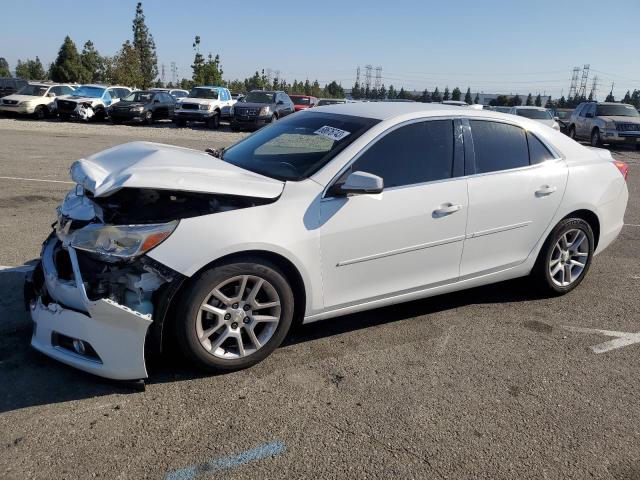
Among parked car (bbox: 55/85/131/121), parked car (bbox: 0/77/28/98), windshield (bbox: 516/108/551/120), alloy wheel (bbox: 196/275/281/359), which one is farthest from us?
parked car (bbox: 0/77/28/98)

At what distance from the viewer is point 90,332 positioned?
300cm

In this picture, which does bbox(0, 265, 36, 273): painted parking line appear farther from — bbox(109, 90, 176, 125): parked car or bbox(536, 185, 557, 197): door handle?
bbox(109, 90, 176, 125): parked car

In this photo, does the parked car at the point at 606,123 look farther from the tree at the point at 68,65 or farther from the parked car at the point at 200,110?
the tree at the point at 68,65

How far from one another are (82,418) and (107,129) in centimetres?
2225

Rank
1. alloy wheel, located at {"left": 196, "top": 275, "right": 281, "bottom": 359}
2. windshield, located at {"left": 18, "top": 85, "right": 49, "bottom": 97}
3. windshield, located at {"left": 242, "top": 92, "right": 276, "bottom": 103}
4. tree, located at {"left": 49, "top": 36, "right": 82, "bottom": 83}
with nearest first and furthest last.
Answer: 1. alloy wheel, located at {"left": 196, "top": 275, "right": 281, "bottom": 359}
2. windshield, located at {"left": 242, "top": 92, "right": 276, "bottom": 103}
3. windshield, located at {"left": 18, "top": 85, "right": 49, "bottom": 97}
4. tree, located at {"left": 49, "top": 36, "right": 82, "bottom": 83}

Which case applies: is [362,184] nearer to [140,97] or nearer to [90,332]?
[90,332]

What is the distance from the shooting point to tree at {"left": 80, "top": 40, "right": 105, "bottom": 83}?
67.7 m

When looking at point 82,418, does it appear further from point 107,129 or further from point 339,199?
point 107,129

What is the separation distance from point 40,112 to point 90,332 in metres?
27.0

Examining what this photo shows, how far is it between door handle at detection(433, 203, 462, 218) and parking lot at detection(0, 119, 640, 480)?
901mm

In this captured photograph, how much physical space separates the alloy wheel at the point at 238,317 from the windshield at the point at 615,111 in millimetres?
23043

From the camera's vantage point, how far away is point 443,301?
15.7 ft

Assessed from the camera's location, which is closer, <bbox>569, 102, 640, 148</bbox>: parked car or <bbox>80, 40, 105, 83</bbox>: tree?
<bbox>569, 102, 640, 148</bbox>: parked car

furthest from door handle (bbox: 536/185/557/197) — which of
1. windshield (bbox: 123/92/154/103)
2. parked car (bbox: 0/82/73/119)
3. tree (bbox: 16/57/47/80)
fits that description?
tree (bbox: 16/57/47/80)
